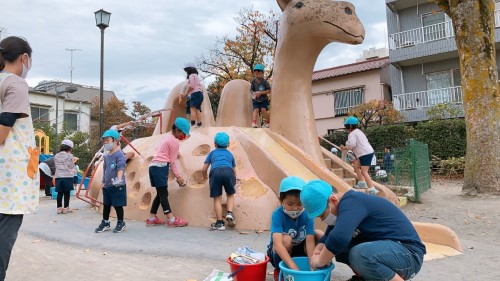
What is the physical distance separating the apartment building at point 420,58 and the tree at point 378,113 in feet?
3.71

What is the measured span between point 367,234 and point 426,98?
771 inches

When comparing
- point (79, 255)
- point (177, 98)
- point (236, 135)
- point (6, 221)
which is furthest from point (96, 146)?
point (6, 221)

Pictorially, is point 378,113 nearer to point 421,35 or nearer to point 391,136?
point 391,136

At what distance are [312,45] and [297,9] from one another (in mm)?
671

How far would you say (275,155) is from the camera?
6.42 meters

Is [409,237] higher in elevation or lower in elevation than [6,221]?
lower

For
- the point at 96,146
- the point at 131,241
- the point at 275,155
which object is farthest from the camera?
the point at 96,146

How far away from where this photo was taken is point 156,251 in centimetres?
468

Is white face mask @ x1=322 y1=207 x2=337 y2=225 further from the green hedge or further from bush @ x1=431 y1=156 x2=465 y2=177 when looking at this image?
the green hedge

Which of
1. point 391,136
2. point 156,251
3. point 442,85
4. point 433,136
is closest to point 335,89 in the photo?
point 442,85

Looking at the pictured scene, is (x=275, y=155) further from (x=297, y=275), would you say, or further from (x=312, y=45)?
(x=297, y=275)

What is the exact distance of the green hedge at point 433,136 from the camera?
635 inches

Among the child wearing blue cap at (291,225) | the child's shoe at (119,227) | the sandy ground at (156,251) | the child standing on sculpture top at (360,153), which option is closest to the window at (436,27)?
the child standing on sculpture top at (360,153)

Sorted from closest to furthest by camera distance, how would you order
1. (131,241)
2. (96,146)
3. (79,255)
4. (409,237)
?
(409,237) → (79,255) → (131,241) → (96,146)
